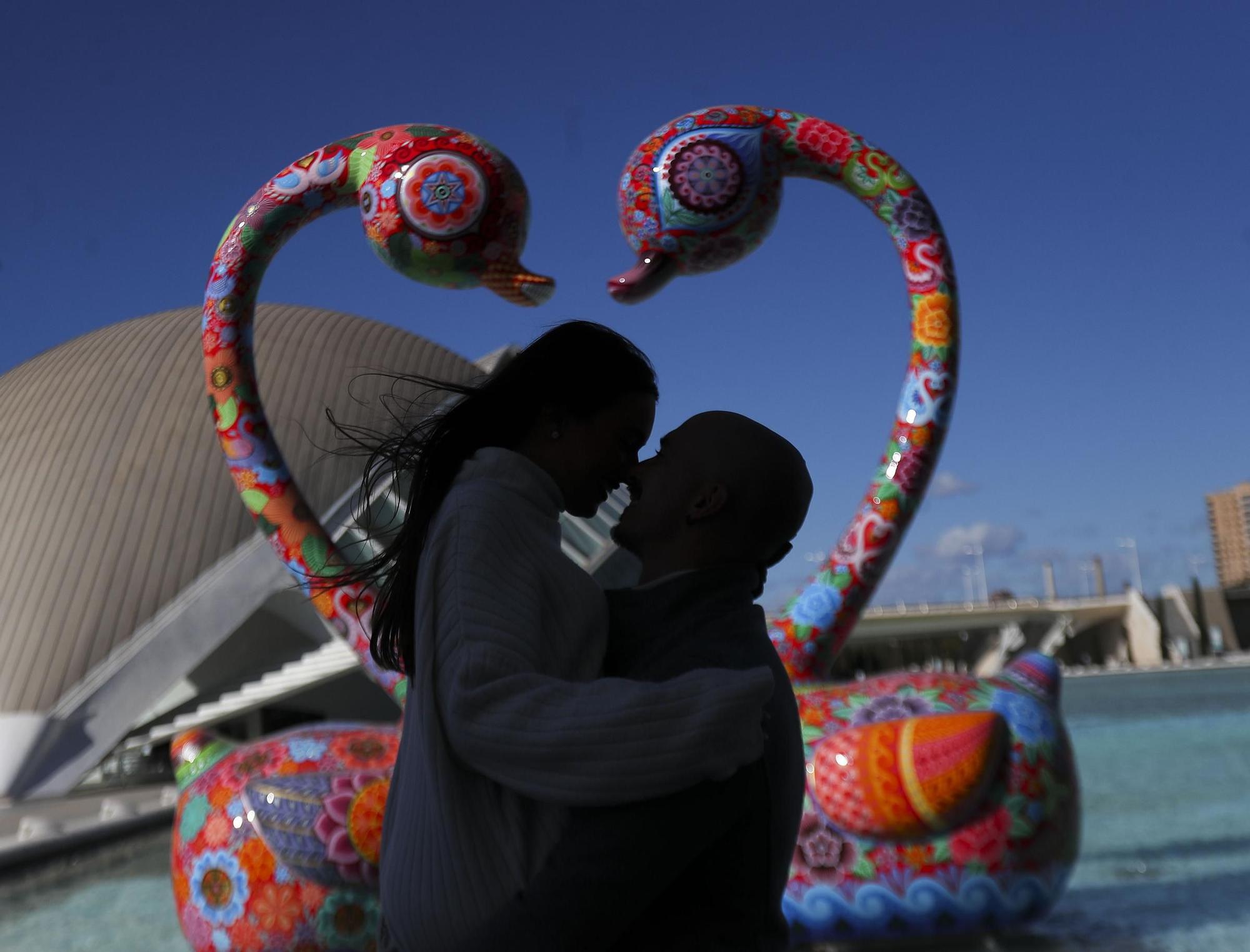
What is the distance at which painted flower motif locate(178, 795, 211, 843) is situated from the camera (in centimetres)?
304

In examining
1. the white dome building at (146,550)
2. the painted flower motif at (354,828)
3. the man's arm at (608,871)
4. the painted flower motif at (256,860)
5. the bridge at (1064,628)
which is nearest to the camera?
the man's arm at (608,871)

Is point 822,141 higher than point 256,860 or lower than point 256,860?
higher

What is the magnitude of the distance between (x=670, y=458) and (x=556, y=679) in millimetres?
283

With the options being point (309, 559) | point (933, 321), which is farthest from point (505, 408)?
point (933, 321)

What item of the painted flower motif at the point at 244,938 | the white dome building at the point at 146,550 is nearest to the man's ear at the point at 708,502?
the painted flower motif at the point at 244,938

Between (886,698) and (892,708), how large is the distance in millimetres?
46

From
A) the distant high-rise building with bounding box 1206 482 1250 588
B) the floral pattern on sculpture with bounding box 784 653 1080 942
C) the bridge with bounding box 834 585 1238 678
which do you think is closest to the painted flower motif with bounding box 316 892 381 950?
the floral pattern on sculpture with bounding box 784 653 1080 942

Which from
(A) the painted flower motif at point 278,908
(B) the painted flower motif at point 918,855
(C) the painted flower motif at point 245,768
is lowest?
(B) the painted flower motif at point 918,855

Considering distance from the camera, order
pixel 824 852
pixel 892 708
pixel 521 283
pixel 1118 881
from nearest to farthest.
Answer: pixel 824 852 < pixel 892 708 < pixel 521 283 < pixel 1118 881

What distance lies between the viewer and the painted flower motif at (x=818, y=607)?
3342 mm

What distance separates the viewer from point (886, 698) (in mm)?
3098

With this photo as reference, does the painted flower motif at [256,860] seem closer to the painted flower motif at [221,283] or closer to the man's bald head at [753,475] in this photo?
the painted flower motif at [221,283]

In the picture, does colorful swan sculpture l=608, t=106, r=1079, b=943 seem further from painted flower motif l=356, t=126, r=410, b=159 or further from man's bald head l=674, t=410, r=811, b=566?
man's bald head l=674, t=410, r=811, b=566

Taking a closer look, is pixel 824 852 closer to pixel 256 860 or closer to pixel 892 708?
pixel 892 708
